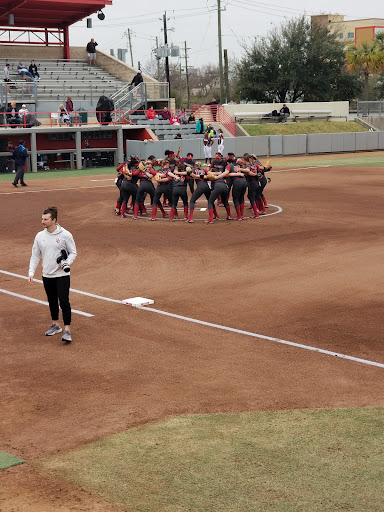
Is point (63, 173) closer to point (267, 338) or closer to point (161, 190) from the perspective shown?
point (161, 190)

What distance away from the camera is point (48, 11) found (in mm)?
50875

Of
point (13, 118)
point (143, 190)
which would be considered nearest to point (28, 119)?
point (13, 118)

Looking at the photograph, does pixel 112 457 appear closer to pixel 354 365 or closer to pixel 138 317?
pixel 354 365

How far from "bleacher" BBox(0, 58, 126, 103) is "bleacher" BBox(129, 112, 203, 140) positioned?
138 inches

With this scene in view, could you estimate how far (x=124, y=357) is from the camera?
1038 centimetres

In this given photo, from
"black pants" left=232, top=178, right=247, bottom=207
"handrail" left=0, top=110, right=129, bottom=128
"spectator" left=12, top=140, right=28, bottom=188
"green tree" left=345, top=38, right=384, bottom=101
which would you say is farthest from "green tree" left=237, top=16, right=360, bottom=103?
"black pants" left=232, top=178, right=247, bottom=207

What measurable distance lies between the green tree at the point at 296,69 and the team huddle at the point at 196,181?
4457cm

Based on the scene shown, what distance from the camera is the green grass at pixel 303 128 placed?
51.9 metres

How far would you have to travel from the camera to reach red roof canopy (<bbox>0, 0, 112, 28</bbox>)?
49.3 m

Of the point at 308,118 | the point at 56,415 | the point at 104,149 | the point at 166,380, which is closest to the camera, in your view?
the point at 56,415

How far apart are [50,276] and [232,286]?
4.48m

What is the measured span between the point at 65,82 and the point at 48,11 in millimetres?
5672

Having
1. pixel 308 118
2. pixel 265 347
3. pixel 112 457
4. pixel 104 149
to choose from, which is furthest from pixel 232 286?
pixel 308 118

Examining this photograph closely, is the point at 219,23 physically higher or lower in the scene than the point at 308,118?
higher
